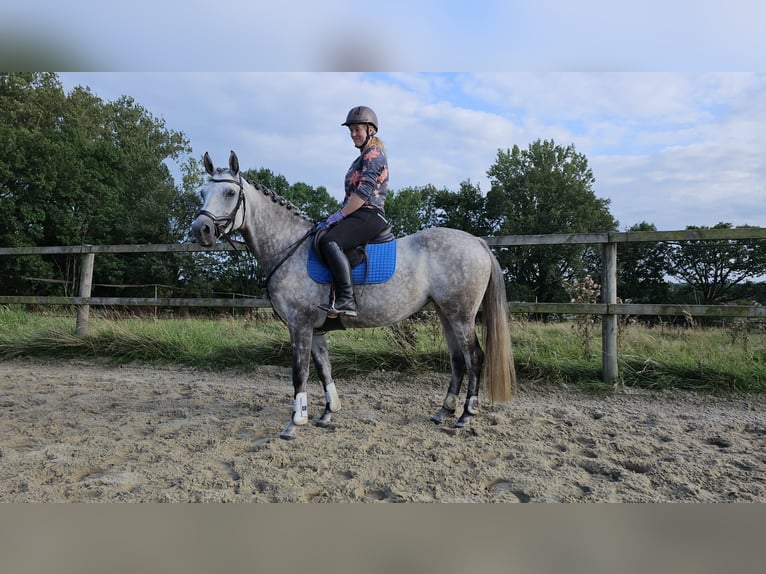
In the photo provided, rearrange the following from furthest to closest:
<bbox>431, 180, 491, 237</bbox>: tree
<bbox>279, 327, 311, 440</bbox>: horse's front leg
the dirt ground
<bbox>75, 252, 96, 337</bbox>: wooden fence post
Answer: <bbox>431, 180, 491, 237</bbox>: tree
<bbox>75, 252, 96, 337</bbox>: wooden fence post
<bbox>279, 327, 311, 440</bbox>: horse's front leg
the dirt ground

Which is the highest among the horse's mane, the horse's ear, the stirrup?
the horse's ear

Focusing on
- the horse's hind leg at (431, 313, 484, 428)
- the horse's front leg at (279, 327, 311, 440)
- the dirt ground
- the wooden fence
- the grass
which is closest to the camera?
the dirt ground

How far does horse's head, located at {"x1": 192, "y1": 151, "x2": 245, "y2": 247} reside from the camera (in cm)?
344

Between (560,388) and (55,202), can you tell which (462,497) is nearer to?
(560,388)

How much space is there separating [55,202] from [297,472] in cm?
2595

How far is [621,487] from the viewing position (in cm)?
248

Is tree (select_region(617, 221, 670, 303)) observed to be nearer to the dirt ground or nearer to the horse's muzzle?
the dirt ground

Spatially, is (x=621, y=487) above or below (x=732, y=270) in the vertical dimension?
below

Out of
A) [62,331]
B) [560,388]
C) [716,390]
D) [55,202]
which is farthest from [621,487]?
[55,202]

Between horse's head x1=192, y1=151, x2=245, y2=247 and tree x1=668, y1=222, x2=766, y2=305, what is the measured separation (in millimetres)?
12248

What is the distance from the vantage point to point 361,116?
359cm

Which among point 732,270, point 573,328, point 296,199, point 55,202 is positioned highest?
point 296,199

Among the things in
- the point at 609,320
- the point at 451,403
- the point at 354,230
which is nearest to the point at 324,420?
the point at 451,403

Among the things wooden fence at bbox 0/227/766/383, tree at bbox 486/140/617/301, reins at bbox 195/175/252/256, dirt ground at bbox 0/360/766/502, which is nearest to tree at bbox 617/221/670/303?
tree at bbox 486/140/617/301
